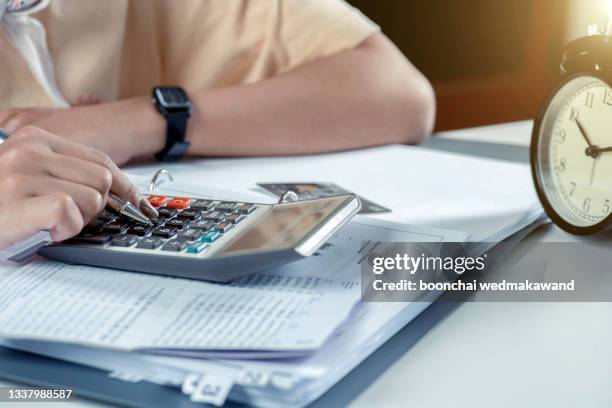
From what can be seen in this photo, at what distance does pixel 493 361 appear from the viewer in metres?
0.41

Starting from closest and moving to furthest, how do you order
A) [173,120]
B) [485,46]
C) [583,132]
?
[583,132] < [173,120] < [485,46]

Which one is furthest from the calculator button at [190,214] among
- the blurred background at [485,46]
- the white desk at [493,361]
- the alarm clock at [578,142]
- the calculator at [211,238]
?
the blurred background at [485,46]

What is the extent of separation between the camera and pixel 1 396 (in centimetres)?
37

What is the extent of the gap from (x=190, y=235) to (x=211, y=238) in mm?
16

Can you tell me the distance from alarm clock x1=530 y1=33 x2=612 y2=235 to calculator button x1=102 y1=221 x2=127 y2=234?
0.34 m

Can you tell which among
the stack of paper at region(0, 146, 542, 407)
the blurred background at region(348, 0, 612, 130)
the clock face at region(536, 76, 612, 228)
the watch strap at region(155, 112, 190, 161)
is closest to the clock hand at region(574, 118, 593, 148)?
the clock face at region(536, 76, 612, 228)

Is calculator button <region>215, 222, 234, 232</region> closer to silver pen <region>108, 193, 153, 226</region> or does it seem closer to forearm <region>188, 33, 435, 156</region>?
silver pen <region>108, 193, 153, 226</region>

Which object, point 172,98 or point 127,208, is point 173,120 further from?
point 127,208

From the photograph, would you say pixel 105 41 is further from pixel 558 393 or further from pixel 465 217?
pixel 558 393

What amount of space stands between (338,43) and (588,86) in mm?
467

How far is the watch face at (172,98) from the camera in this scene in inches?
33.4

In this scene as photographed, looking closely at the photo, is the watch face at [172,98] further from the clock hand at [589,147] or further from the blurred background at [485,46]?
the blurred background at [485,46]

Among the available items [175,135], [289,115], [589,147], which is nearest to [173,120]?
[175,135]

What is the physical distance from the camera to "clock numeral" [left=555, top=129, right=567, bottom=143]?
61 cm
